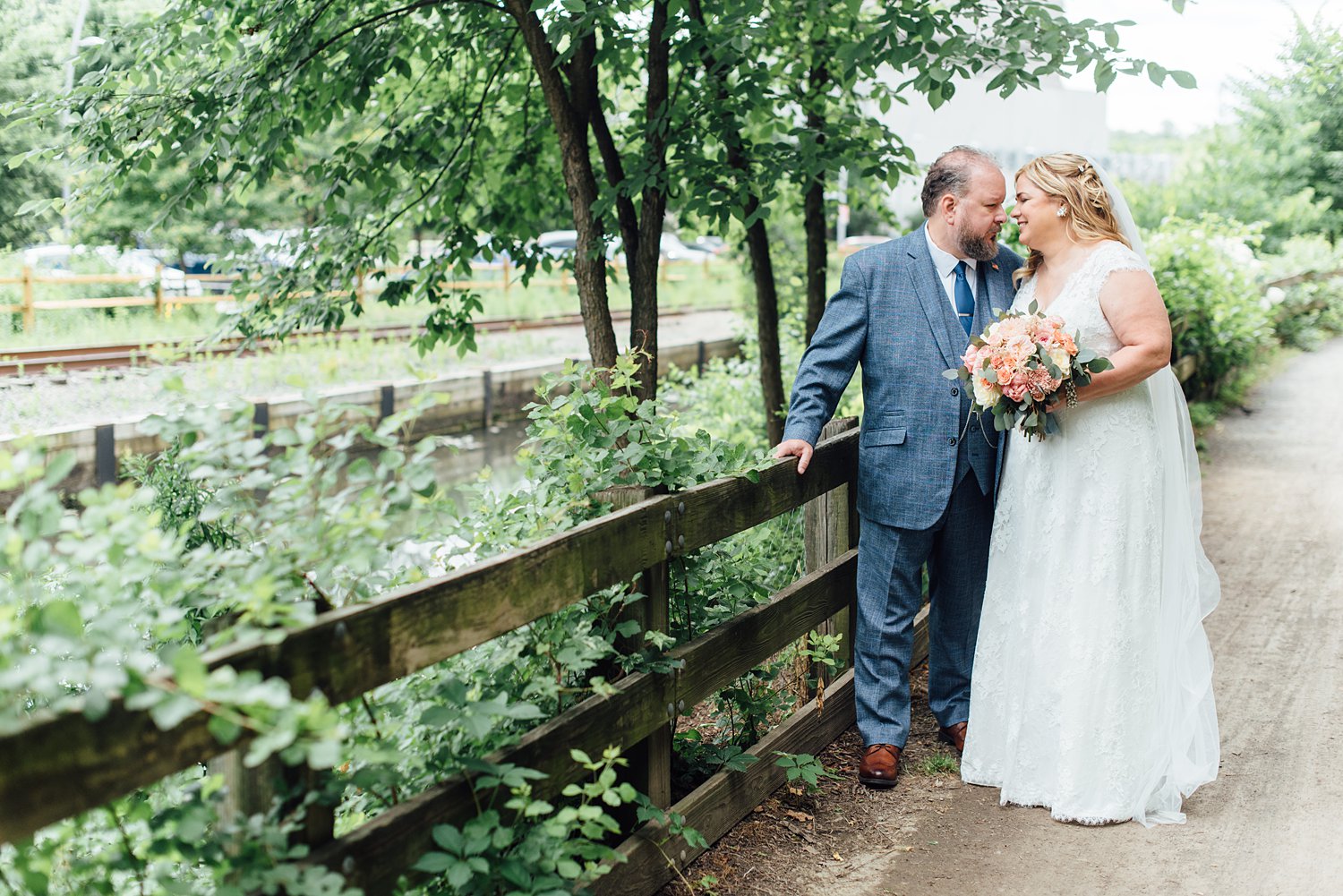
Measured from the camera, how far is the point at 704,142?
5.96m

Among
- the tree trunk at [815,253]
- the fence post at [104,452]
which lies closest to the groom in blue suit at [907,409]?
the tree trunk at [815,253]

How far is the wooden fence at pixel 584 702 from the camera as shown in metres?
1.67

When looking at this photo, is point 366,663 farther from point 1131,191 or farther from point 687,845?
point 1131,191

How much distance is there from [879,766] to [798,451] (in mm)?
1110

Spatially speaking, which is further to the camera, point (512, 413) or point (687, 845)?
point (512, 413)

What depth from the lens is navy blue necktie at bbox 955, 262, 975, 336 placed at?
4.17 metres

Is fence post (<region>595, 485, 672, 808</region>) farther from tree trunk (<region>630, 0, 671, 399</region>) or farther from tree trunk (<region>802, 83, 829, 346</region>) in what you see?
tree trunk (<region>802, 83, 829, 346</region>)

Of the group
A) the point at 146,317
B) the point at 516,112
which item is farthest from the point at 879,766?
the point at 146,317

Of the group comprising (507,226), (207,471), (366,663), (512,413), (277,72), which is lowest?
(512,413)

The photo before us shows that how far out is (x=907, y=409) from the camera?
4039 millimetres

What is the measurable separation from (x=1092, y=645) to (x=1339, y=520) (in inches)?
212

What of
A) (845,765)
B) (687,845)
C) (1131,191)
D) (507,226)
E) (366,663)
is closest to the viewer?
(366,663)

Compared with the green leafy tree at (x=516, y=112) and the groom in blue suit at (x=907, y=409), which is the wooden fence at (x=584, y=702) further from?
the green leafy tree at (x=516, y=112)

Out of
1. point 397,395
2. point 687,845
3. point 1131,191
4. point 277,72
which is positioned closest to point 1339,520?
point 687,845
